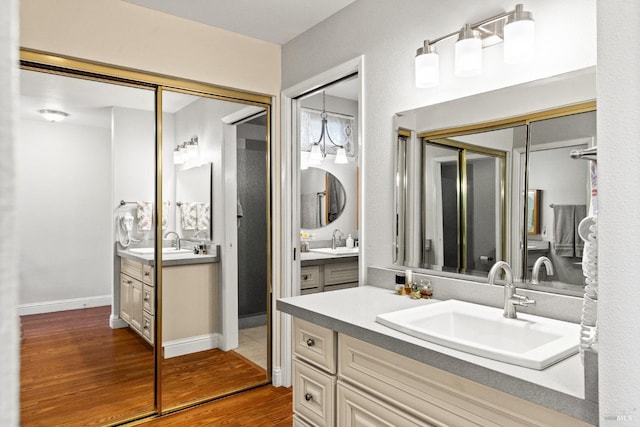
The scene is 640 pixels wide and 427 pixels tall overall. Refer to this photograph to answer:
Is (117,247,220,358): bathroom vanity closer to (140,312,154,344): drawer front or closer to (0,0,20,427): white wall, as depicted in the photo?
(140,312,154,344): drawer front

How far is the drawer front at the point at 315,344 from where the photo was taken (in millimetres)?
1702

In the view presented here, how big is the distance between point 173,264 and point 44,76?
4.25 ft

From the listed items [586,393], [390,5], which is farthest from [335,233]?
[586,393]

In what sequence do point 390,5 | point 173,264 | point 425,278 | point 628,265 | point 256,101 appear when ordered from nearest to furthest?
point 628,265, point 425,278, point 390,5, point 173,264, point 256,101

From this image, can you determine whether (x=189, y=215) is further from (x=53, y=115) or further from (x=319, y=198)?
(x=319, y=198)

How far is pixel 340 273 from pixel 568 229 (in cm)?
232

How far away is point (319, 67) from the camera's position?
279cm

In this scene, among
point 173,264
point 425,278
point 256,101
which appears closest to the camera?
point 425,278

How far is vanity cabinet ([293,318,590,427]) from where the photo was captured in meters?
1.14

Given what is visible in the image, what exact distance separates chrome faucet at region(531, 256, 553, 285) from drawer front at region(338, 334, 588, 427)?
0.65m

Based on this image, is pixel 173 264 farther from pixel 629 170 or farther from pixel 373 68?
pixel 629 170

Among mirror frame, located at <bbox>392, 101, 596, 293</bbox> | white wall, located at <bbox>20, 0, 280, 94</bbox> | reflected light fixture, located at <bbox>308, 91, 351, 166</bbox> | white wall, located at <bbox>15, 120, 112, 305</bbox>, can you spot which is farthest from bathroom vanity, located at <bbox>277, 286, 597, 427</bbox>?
reflected light fixture, located at <bbox>308, 91, 351, 166</bbox>

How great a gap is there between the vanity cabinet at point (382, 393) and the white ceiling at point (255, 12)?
1.87 metres

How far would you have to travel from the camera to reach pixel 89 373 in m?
2.47
